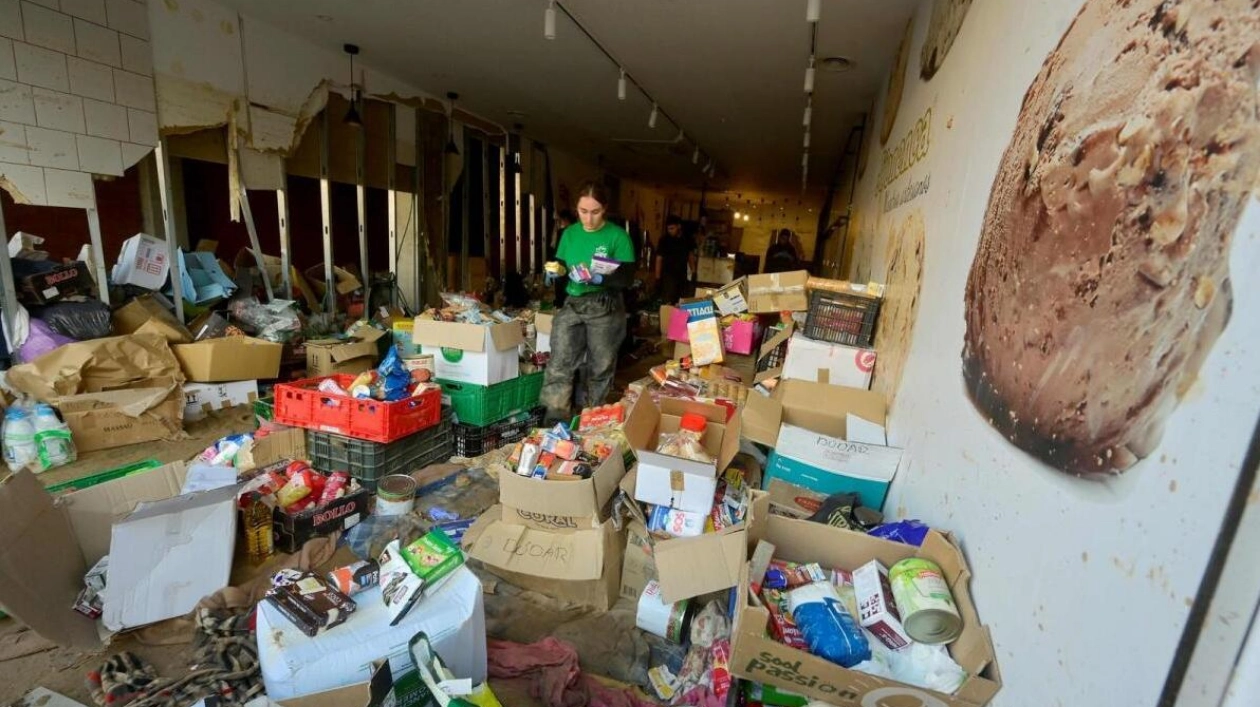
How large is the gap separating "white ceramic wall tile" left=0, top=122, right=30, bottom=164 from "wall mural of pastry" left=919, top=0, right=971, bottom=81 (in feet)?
16.0

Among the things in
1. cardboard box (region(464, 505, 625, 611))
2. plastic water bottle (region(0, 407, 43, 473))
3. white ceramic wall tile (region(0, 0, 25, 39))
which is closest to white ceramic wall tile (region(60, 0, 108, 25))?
white ceramic wall tile (region(0, 0, 25, 39))

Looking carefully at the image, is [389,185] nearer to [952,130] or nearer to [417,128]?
[417,128]

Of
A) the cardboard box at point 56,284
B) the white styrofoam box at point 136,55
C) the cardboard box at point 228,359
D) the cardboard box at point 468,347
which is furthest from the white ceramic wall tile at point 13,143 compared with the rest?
the cardboard box at point 468,347

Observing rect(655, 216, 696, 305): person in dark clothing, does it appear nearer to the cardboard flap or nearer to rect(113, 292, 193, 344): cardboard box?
rect(113, 292, 193, 344): cardboard box

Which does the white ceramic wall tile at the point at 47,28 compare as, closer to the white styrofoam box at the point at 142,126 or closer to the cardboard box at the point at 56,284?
the white styrofoam box at the point at 142,126

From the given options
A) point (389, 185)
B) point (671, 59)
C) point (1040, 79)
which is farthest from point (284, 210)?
point (1040, 79)

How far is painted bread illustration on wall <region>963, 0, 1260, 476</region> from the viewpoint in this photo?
0.66 meters

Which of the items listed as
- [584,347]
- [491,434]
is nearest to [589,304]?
[584,347]

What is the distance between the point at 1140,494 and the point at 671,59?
4652mm

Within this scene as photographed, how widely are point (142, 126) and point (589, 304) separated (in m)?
3.29

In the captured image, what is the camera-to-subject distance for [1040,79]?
1.18 m

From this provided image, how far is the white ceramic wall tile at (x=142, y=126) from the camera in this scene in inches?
143

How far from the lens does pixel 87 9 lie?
3.33 m

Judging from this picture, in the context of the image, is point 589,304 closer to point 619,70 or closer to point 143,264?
point 619,70
